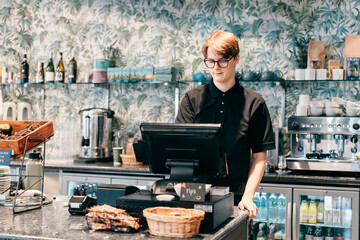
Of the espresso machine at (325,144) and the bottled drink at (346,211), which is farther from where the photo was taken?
the espresso machine at (325,144)

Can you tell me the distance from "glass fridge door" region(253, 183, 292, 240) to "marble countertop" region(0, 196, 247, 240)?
5.82ft

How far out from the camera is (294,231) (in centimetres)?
388

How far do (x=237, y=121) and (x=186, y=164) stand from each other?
67 cm

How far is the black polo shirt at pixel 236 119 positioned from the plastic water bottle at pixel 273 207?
5.30 ft

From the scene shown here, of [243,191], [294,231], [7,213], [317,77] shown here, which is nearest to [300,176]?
[294,231]

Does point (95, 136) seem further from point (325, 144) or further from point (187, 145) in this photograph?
point (187, 145)

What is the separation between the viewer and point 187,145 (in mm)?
1896

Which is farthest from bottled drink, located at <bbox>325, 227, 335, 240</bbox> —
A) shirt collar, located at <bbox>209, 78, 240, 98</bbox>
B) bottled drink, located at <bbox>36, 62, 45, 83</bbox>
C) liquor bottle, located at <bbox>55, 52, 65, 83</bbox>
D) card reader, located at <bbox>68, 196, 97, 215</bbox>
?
bottled drink, located at <bbox>36, 62, 45, 83</bbox>

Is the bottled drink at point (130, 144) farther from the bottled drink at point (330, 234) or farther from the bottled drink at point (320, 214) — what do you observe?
the bottled drink at point (330, 234)

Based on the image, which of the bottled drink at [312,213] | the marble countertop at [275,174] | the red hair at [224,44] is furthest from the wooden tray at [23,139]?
the bottled drink at [312,213]

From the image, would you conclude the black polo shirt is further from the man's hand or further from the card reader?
the card reader

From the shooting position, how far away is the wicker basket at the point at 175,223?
1620 millimetres

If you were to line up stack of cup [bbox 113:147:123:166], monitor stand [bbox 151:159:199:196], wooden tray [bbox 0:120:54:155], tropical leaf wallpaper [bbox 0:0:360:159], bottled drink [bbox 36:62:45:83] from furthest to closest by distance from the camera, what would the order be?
bottled drink [bbox 36:62:45:83] → stack of cup [bbox 113:147:123:166] → tropical leaf wallpaper [bbox 0:0:360:159] → wooden tray [bbox 0:120:54:155] → monitor stand [bbox 151:159:199:196]

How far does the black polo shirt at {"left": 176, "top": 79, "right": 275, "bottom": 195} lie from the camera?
2.49 meters
